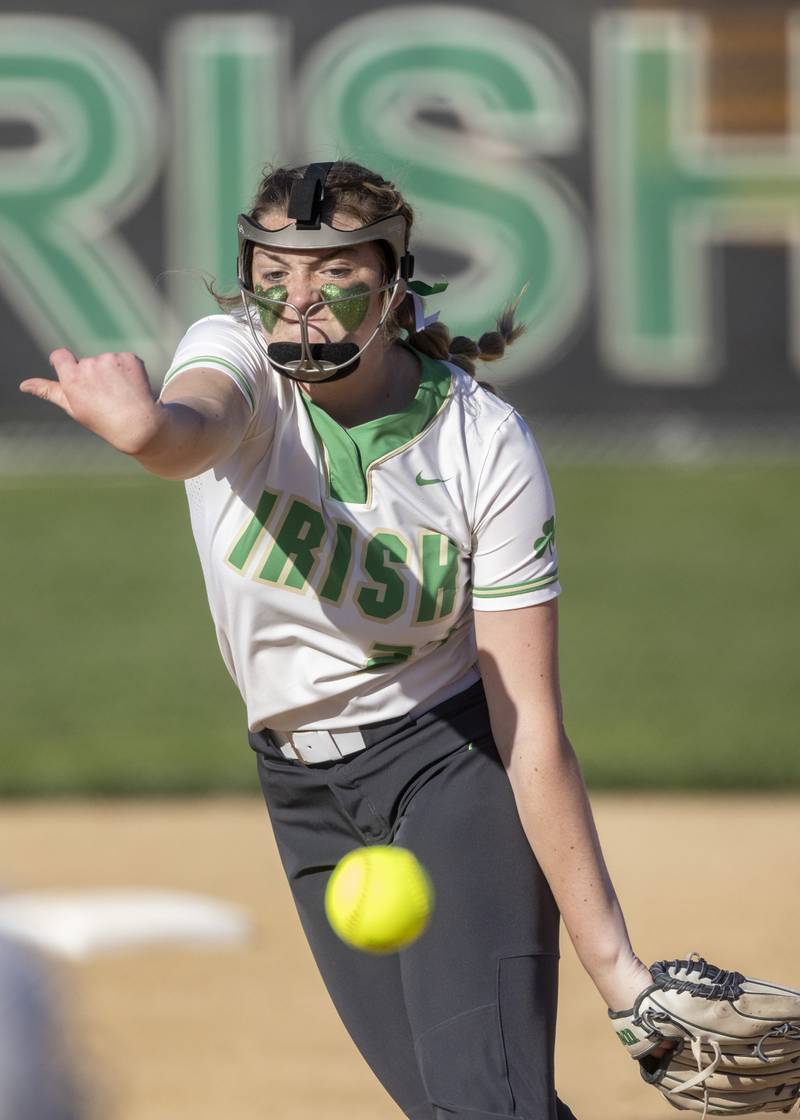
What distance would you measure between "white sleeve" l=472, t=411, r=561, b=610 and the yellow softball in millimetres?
525

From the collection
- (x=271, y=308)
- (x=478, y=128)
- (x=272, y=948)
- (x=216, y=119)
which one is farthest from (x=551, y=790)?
(x=216, y=119)

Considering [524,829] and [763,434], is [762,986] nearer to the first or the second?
[524,829]

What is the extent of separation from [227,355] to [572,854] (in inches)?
46.0

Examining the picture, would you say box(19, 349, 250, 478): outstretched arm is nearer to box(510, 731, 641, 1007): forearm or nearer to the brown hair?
the brown hair

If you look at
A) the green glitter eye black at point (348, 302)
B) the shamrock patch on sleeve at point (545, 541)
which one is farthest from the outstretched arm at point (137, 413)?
the shamrock patch on sleeve at point (545, 541)

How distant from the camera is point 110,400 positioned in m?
2.56

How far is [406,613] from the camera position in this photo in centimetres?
318

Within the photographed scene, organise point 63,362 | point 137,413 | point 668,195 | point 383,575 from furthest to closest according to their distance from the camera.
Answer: point 668,195, point 383,575, point 63,362, point 137,413

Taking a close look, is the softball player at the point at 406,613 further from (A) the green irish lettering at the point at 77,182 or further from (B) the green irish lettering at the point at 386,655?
(A) the green irish lettering at the point at 77,182

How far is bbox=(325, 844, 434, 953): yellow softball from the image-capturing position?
10.1 feet

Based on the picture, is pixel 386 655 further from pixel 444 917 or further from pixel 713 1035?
pixel 713 1035

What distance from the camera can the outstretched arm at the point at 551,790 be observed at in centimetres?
318

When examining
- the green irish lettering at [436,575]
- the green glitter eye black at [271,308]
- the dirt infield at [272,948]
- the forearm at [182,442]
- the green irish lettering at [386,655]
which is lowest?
the dirt infield at [272,948]

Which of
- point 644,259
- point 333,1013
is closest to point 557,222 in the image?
point 644,259
